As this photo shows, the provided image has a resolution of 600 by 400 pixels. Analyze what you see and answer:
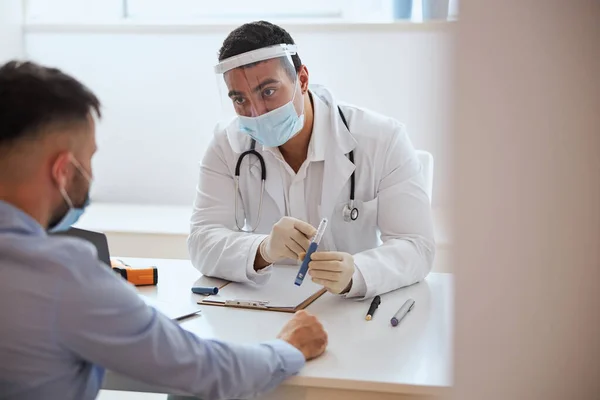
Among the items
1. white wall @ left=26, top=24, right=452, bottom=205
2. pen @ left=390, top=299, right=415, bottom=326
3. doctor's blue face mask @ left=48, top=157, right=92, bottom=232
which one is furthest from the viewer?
white wall @ left=26, top=24, right=452, bottom=205

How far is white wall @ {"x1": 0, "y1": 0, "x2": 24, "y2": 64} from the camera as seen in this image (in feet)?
10.8

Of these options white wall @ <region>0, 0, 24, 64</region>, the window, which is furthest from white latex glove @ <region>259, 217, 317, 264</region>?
white wall @ <region>0, 0, 24, 64</region>

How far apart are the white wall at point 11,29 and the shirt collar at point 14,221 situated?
2.49m

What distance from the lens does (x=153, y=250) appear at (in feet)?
10.0

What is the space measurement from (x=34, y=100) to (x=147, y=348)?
40 cm

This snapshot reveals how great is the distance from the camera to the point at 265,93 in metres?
1.86

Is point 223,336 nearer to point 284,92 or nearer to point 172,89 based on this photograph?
point 284,92

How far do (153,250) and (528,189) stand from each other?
8.43ft

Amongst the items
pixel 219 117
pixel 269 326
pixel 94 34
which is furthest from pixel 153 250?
pixel 269 326

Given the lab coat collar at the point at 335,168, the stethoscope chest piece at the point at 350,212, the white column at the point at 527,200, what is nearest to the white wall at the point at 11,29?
the lab coat collar at the point at 335,168

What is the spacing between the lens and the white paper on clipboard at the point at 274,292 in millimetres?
1544

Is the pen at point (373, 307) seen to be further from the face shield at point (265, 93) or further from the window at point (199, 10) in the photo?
the window at point (199, 10)

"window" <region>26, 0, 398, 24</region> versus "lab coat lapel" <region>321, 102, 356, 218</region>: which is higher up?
"window" <region>26, 0, 398, 24</region>

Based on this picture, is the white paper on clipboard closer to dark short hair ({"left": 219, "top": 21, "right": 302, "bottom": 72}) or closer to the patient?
the patient
